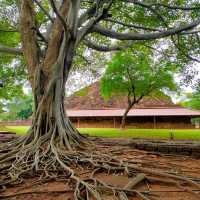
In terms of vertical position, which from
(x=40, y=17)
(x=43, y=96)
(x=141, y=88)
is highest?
(x=40, y=17)

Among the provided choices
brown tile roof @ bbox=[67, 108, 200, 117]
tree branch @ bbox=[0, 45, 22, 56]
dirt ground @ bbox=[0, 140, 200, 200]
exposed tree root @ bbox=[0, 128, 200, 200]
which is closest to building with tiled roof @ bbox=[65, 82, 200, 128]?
brown tile roof @ bbox=[67, 108, 200, 117]

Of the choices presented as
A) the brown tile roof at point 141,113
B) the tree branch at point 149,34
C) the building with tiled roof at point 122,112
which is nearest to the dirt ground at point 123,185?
the tree branch at point 149,34

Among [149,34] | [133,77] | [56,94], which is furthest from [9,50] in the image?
[133,77]

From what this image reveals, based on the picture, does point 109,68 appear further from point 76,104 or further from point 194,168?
point 194,168

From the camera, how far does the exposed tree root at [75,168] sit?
13.3ft

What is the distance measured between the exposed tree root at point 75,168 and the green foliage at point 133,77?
48.8 feet

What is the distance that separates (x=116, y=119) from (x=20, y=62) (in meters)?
14.4

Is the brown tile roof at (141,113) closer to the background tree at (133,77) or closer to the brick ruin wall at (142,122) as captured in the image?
the brick ruin wall at (142,122)

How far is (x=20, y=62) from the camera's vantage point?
45.1 feet

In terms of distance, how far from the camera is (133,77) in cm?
2214

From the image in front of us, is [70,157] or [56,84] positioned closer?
[70,157]

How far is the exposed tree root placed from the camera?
13.3 feet

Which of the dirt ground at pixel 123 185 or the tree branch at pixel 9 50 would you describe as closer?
the dirt ground at pixel 123 185

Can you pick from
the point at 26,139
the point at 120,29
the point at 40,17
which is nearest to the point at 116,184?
the point at 26,139
